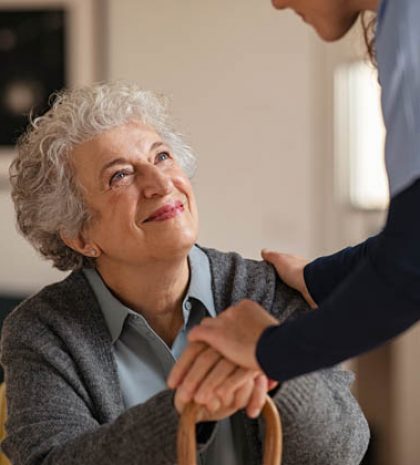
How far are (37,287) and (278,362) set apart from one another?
3181 millimetres

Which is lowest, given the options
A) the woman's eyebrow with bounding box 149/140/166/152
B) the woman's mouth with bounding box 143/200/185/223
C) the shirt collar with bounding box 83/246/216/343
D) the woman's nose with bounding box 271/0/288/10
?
the shirt collar with bounding box 83/246/216/343

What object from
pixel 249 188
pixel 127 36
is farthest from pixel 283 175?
pixel 127 36

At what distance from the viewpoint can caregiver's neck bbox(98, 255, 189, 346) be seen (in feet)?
5.51

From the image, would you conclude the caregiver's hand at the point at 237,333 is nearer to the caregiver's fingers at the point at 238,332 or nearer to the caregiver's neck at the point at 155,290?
the caregiver's fingers at the point at 238,332

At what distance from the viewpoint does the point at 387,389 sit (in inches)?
164

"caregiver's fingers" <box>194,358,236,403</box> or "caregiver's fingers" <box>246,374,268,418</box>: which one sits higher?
"caregiver's fingers" <box>194,358,236,403</box>

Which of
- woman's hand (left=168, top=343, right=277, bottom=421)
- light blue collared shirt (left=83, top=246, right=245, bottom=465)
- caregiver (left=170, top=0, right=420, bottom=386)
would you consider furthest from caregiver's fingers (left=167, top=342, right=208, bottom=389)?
light blue collared shirt (left=83, top=246, right=245, bottom=465)

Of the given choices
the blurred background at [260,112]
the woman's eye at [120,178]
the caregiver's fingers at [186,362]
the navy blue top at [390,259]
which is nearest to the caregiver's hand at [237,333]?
the caregiver's fingers at [186,362]

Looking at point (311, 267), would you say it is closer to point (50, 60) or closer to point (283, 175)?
point (283, 175)

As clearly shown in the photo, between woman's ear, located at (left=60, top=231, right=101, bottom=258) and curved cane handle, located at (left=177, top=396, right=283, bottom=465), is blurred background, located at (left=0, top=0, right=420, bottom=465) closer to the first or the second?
woman's ear, located at (left=60, top=231, right=101, bottom=258)

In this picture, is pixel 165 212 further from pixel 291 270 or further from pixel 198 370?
pixel 198 370

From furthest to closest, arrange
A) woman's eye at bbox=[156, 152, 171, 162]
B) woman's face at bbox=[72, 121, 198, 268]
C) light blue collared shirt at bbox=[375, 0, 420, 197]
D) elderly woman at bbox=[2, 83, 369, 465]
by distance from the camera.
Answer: woman's eye at bbox=[156, 152, 171, 162]
woman's face at bbox=[72, 121, 198, 268]
elderly woman at bbox=[2, 83, 369, 465]
light blue collared shirt at bbox=[375, 0, 420, 197]

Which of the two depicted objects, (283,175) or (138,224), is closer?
(138,224)

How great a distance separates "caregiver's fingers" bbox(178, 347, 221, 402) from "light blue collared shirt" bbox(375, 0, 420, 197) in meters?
0.39
